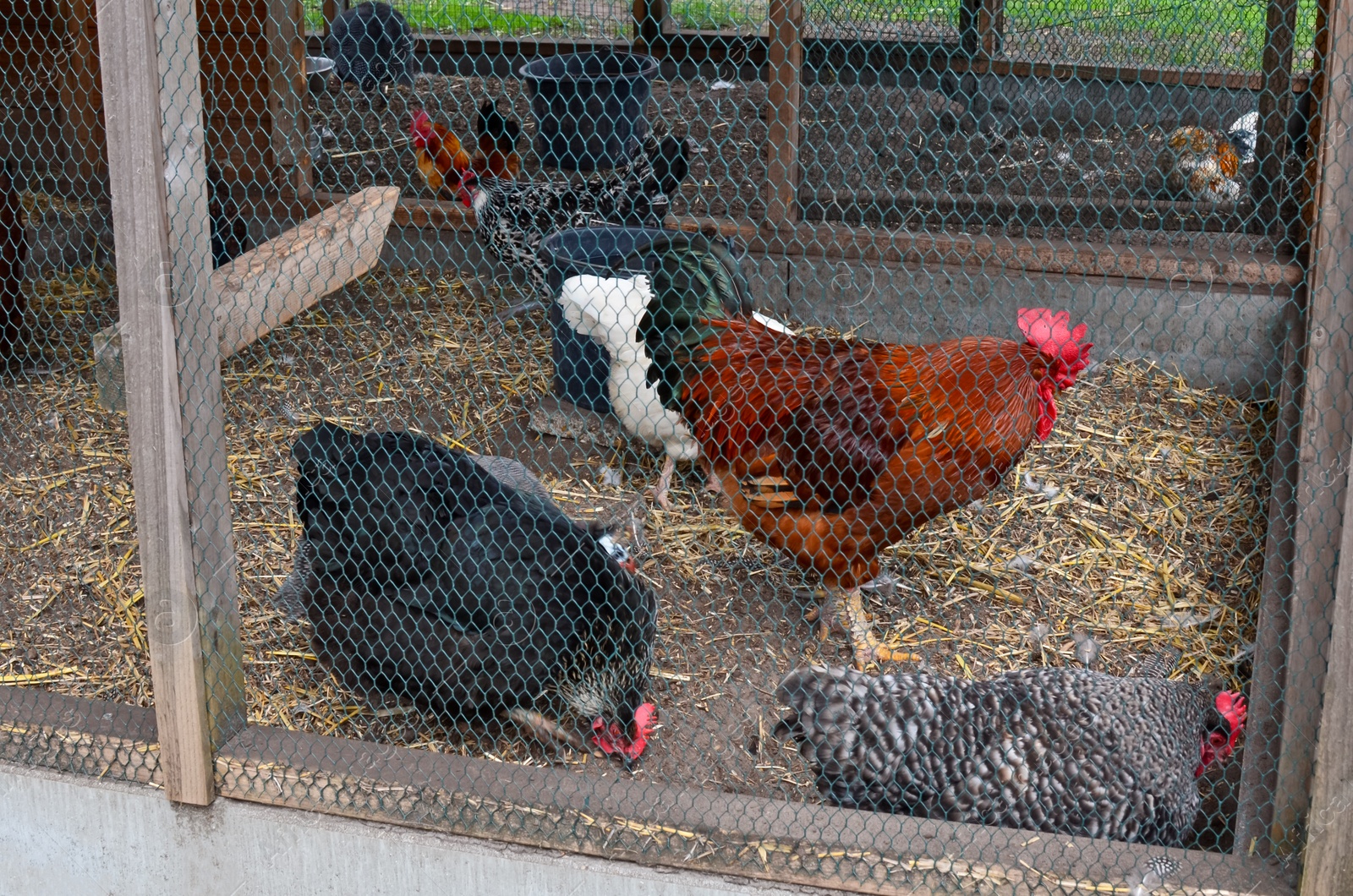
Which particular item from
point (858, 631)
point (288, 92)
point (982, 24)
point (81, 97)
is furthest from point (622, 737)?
point (982, 24)

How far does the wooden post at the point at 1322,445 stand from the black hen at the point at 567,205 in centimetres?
277

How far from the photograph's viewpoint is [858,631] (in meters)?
2.83

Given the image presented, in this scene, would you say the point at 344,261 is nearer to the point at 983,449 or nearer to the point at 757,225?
the point at 983,449

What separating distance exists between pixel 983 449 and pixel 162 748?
5.70 feet

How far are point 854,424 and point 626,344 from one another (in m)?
0.88

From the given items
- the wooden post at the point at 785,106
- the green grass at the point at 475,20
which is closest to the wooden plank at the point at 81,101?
the green grass at the point at 475,20

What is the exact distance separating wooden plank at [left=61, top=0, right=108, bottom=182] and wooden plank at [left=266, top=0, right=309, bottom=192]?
34.2 inches

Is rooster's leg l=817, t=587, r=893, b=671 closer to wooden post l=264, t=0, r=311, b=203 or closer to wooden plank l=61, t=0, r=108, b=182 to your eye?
wooden post l=264, t=0, r=311, b=203

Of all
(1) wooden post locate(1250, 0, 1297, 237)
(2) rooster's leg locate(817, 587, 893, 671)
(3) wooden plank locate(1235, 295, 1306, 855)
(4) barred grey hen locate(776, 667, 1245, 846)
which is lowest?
(2) rooster's leg locate(817, 587, 893, 671)

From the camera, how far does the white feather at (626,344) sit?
10.6 ft

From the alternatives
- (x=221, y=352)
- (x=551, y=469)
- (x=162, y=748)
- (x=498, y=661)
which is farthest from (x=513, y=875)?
(x=551, y=469)

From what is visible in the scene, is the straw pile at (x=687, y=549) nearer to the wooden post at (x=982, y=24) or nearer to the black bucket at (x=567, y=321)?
the black bucket at (x=567, y=321)

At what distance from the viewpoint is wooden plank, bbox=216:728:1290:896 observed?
183cm

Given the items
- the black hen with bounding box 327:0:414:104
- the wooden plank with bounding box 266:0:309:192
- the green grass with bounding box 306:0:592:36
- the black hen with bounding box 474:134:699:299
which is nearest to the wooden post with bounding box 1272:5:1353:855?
the black hen with bounding box 474:134:699:299
